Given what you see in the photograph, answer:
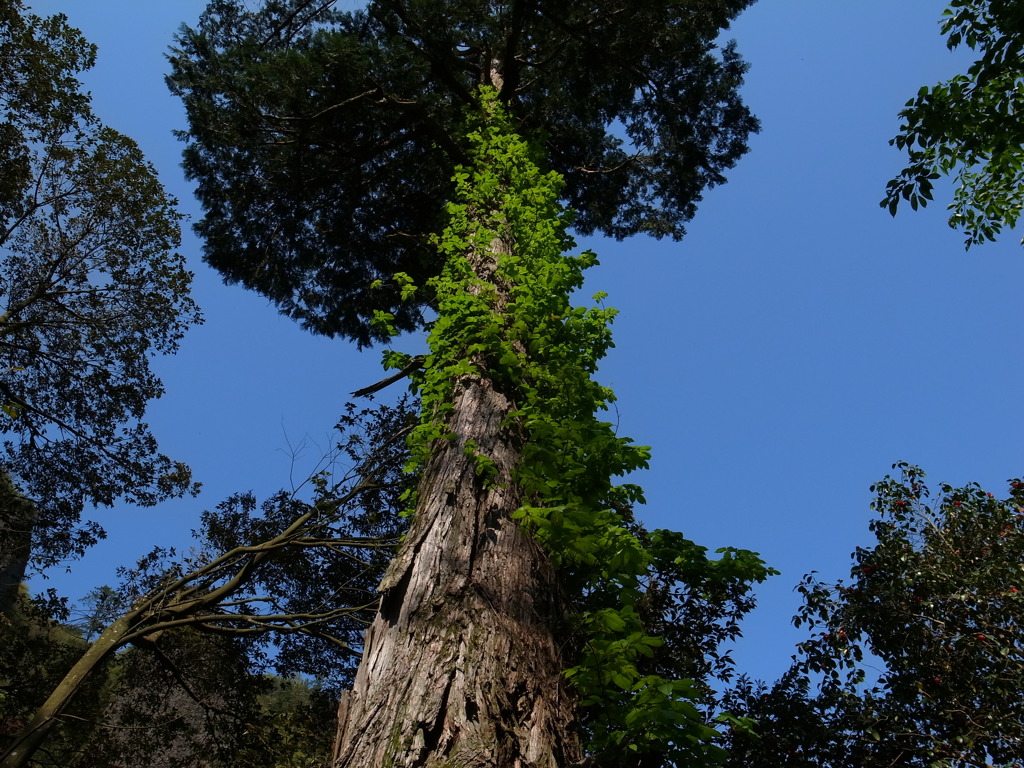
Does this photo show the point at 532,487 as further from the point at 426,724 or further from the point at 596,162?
the point at 596,162

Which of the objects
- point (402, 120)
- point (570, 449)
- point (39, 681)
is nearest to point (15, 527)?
point (39, 681)

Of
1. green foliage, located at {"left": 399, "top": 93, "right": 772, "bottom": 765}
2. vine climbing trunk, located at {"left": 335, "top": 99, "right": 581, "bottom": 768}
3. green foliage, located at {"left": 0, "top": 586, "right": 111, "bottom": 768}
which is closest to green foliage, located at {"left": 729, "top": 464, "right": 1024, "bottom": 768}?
green foliage, located at {"left": 399, "top": 93, "right": 772, "bottom": 765}

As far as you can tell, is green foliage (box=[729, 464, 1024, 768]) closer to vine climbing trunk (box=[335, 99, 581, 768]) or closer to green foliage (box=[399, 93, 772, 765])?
green foliage (box=[399, 93, 772, 765])

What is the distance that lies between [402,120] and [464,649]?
22.9ft

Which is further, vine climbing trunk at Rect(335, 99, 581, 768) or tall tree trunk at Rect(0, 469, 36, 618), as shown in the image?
tall tree trunk at Rect(0, 469, 36, 618)

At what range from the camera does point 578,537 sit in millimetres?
2494

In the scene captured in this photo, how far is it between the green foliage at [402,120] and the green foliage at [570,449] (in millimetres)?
2268

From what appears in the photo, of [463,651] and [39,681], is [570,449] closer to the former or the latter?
[463,651]

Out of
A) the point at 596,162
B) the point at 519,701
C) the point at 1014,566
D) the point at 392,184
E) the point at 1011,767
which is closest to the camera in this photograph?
the point at 519,701

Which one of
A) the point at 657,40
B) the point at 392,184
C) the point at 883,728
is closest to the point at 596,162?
the point at 657,40

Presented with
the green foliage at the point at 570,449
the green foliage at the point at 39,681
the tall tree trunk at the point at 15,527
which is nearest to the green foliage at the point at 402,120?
the green foliage at the point at 570,449

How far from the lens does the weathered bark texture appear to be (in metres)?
1.93

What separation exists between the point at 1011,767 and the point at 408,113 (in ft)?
24.0

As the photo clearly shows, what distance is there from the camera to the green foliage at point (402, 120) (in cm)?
703
